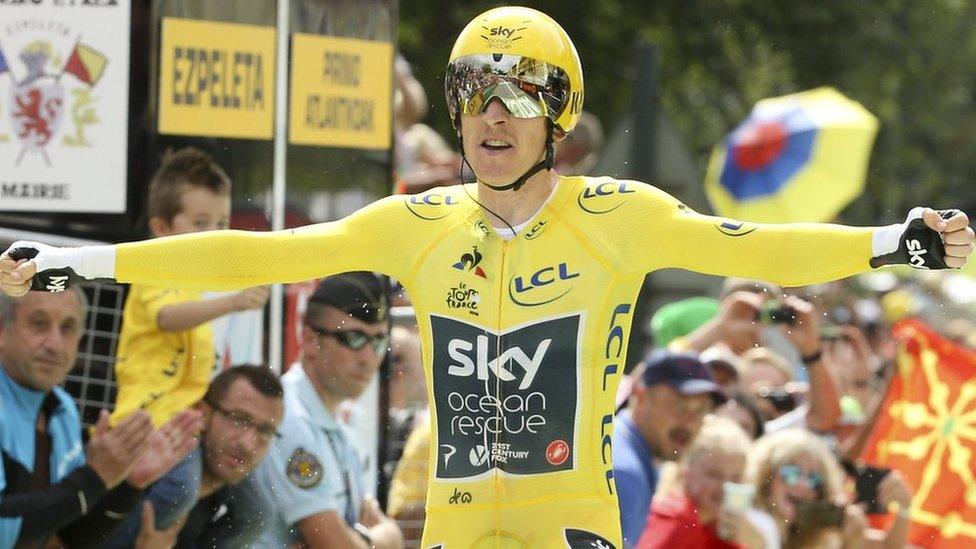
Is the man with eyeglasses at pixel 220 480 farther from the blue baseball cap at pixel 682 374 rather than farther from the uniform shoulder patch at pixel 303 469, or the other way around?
the blue baseball cap at pixel 682 374

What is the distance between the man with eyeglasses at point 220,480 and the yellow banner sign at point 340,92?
3.43 feet

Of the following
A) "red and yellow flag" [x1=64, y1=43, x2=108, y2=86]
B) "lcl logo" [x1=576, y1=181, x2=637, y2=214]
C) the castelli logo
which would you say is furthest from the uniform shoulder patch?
"lcl logo" [x1=576, y1=181, x2=637, y2=214]

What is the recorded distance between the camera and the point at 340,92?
26.3 feet

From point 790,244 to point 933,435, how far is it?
164 inches

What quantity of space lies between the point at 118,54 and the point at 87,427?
4.81ft

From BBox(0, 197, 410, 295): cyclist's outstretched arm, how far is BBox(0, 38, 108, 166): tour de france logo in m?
1.95

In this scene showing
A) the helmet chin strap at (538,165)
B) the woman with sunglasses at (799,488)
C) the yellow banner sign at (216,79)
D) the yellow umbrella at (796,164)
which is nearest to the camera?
the helmet chin strap at (538,165)

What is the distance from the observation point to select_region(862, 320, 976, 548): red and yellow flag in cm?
905

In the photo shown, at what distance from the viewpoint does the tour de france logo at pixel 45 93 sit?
742 centimetres

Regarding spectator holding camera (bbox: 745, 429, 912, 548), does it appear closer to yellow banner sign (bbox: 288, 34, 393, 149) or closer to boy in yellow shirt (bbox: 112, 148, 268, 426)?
yellow banner sign (bbox: 288, 34, 393, 149)

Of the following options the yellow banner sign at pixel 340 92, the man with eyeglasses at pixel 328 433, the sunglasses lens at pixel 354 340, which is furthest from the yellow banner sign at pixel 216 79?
the sunglasses lens at pixel 354 340

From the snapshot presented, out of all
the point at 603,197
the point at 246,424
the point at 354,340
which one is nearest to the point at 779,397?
the point at 354,340

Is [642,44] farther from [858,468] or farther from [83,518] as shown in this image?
[83,518]

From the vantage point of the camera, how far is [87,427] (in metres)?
7.50
